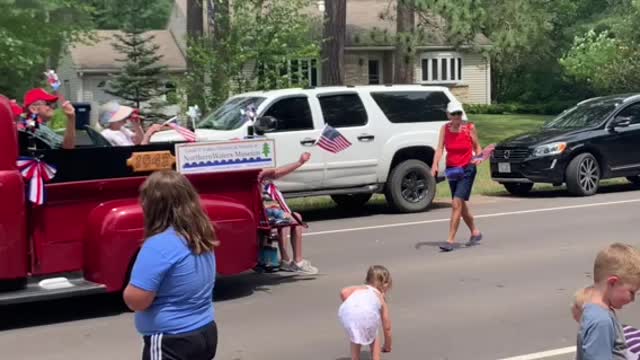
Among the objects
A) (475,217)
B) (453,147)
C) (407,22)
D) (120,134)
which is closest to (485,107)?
(407,22)

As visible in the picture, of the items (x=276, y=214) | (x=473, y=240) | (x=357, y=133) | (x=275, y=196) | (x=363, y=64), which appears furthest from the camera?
(x=363, y=64)

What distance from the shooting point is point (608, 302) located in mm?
3689

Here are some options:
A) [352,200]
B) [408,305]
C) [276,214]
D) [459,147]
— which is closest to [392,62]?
[352,200]

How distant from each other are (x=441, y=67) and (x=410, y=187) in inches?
1268

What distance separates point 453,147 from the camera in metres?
11.6

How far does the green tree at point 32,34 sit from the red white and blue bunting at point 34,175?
1874 centimetres

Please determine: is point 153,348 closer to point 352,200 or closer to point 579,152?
point 352,200

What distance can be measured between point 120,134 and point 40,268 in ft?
5.85

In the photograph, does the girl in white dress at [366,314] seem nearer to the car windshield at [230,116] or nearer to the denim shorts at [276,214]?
the denim shorts at [276,214]

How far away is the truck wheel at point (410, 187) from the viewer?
14945mm

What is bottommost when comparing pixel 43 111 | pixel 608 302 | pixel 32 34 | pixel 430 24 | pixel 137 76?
pixel 608 302

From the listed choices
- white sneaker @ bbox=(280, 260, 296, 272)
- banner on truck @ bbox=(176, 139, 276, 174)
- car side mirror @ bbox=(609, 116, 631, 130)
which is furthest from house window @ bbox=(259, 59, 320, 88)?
banner on truck @ bbox=(176, 139, 276, 174)

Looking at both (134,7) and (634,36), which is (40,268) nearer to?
(634,36)

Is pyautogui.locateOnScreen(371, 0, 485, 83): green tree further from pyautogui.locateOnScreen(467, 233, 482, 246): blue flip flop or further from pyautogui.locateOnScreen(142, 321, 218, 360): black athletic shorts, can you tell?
pyautogui.locateOnScreen(142, 321, 218, 360): black athletic shorts
